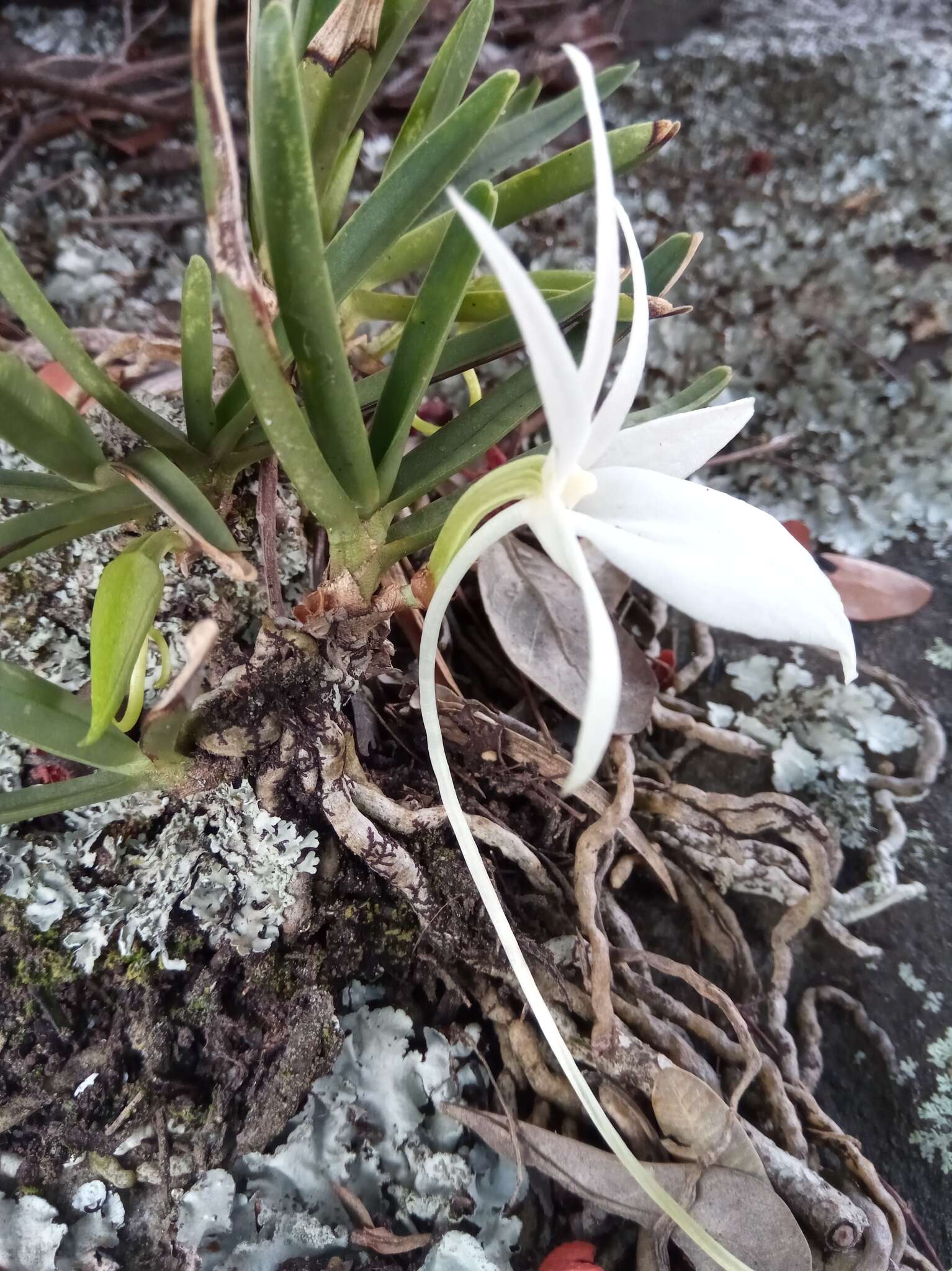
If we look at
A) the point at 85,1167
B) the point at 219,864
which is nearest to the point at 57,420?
the point at 219,864

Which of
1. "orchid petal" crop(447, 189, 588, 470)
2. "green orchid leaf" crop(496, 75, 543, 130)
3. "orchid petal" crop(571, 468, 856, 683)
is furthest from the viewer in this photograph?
"green orchid leaf" crop(496, 75, 543, 130)

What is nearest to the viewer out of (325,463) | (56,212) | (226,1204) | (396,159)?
(325,463)

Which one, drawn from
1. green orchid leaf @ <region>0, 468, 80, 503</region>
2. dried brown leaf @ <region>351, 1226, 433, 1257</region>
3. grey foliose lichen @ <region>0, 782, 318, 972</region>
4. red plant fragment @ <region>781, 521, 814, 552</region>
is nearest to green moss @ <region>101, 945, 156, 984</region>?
grey foliose lichen @ <region>0, 782, 318, 972</region>

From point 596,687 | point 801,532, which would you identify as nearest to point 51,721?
point 596,687

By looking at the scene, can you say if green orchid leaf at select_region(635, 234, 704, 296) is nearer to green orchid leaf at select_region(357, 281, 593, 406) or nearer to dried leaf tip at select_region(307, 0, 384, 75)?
green orchid leaf at select_region(357, 281, 593, 406)

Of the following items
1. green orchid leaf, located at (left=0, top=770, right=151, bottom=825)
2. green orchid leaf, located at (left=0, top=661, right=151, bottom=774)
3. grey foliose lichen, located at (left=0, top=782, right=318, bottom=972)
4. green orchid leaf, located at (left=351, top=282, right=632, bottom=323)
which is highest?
green orchid leaf, located at (left=351, top=282, right=632, bottom=323)

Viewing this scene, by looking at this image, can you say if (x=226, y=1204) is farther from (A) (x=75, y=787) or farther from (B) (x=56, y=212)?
(B) (x=56, y=212)
